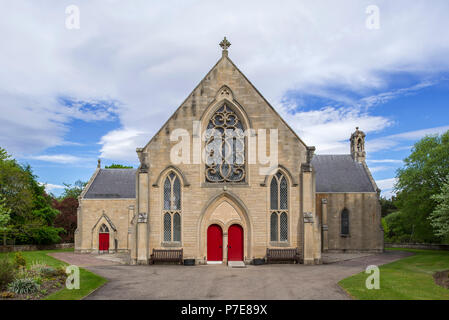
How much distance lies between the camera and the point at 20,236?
3888 centimetres

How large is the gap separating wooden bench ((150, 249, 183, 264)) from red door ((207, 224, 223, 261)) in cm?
216

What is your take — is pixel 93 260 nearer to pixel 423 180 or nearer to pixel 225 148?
pixel 225 148

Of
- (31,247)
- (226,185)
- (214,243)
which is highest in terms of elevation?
(226,185)

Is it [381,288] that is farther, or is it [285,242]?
[285,242]

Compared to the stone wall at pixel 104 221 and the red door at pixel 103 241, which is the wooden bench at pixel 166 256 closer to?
the stone wall at pixel 104 221

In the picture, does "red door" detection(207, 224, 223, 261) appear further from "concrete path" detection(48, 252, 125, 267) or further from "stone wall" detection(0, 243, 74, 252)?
"stone wall" detection(0, 243, 74, 252)

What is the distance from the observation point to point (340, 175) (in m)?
39.4

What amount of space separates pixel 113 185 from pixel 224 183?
69.4 feet

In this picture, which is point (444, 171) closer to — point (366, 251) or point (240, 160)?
point (366, 251)

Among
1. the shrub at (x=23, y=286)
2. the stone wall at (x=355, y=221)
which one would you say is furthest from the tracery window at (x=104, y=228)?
the shrub at (x=23, y=286)

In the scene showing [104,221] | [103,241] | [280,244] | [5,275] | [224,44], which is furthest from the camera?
[104,221]

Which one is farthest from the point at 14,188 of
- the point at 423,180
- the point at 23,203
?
the point at 423,180

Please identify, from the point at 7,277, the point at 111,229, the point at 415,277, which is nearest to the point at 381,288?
the point at 415,277
